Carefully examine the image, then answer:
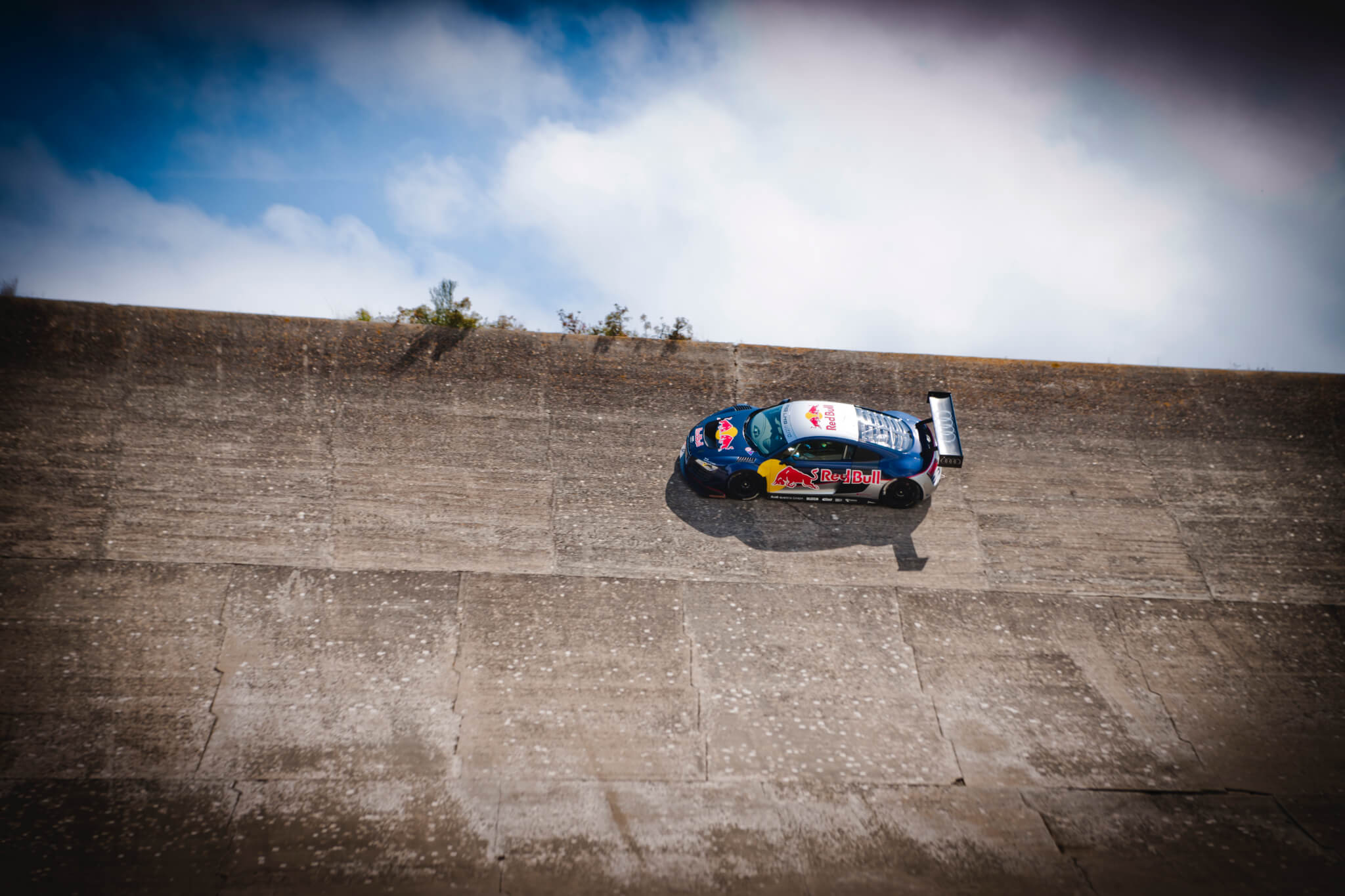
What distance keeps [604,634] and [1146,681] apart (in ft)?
22.6

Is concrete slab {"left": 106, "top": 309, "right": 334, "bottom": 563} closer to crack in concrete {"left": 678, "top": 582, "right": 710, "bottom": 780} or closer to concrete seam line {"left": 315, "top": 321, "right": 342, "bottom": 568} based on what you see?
concrete seam line {"left": 315, "top": 321, "right": 342, "bottom": 568}

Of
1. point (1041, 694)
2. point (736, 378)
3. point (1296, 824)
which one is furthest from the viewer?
point (736, 378)

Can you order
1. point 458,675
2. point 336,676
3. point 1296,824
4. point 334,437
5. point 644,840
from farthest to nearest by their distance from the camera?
1. point 334,437
2. point 458,675
3. point 336,676
4. point 1296,824
5. point 644,840

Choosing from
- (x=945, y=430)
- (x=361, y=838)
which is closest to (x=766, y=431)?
(x=945, y=430)

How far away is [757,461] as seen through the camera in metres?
9.77

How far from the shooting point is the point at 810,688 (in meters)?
8.31

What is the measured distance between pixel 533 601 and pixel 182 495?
5103mm

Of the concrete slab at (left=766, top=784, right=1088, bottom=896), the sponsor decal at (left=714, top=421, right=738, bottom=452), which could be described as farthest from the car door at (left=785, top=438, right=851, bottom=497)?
the concrete slab at (left=766, top=784, right=1088, bottom=896)

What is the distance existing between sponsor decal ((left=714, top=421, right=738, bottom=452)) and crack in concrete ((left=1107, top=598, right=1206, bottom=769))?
18.6ft

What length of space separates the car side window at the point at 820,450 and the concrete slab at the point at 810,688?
1771mm

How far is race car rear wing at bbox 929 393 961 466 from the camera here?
9.52 meters

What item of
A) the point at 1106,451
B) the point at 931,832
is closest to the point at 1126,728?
the point at 931,832

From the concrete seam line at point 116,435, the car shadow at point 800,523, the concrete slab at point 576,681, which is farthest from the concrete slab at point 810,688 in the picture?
the concrete seam line at point 116,435

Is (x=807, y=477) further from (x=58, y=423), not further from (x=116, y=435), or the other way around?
(x=58, y=423)
